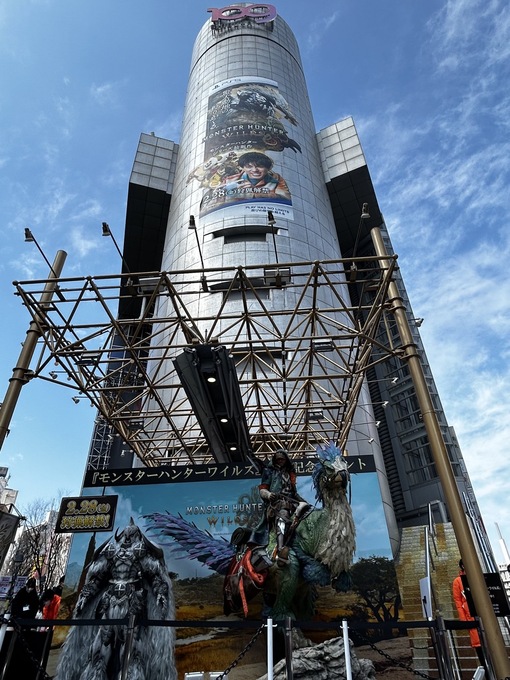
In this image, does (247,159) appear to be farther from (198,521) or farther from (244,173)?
(198,521)

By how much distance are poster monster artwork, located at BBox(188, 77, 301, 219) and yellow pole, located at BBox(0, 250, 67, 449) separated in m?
11.4

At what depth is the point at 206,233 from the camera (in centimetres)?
1981

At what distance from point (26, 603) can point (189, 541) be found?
140 inches

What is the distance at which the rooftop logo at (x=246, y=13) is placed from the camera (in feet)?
100

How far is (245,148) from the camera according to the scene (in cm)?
2191

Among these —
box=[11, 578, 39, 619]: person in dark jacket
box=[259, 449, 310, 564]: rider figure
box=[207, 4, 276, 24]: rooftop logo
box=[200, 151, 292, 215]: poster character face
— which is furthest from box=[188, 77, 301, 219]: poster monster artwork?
box=[11, 578, 39, 619]: person in dark jacket

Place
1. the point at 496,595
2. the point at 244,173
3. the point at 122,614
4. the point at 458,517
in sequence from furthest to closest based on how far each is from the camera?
the point at 244,173 → the point at 122,614 → the point at 496,595 → the point at 458,517

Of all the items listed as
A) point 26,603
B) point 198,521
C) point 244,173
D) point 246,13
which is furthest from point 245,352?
point 246,13

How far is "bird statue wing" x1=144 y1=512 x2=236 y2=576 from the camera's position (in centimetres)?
1019

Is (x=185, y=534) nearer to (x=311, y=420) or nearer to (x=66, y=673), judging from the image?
(x=66, y=673)

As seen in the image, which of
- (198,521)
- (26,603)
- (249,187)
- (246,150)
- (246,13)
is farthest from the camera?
(246,13)

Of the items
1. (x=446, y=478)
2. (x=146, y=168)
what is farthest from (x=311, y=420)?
(x=146, y=168)

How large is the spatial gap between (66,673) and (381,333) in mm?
24006

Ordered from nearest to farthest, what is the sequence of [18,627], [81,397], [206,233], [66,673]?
[18,627] → [66,673] → [81,397] → [206,233]
